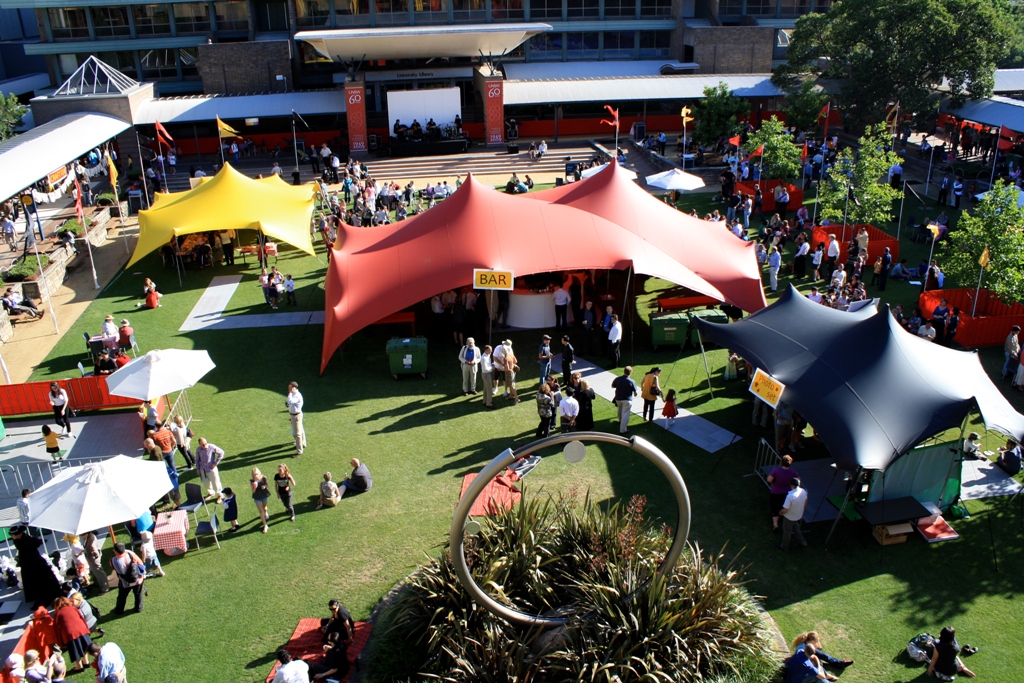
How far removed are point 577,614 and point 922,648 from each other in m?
4.41

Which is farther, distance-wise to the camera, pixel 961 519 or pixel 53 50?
pixel 53 50

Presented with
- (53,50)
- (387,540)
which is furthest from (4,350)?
(53,50)

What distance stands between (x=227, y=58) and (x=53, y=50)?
12417mm

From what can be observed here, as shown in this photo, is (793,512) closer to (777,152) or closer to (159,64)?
(777,152)

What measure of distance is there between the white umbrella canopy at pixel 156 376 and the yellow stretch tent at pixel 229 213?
884 centimetres

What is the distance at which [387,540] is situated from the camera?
12.6m

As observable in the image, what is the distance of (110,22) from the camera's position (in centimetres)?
4897

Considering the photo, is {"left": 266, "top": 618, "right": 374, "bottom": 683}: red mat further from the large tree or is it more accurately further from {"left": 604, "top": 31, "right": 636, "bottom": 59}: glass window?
{"left": 604, "top": 31, "right": 636, "bottom": 59}: glass window

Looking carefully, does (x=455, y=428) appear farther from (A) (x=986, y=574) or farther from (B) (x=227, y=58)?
(B) (x=227, y=58)

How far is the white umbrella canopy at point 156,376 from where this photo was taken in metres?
15.0

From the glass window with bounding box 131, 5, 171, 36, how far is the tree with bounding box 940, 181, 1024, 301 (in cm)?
4628

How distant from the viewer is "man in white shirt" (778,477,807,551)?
11680 mm

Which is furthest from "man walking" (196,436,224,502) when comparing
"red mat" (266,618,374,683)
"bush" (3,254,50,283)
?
"bush" (3,254,50,283)

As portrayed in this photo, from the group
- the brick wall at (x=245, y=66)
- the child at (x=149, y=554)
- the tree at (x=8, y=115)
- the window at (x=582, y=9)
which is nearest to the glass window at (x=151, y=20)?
the brick wall at (x=245, y=66)
